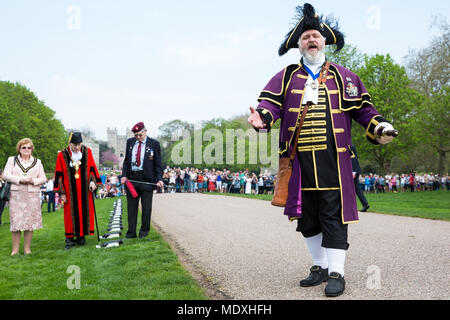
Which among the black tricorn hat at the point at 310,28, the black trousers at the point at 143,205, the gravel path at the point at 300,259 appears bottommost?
the gravel path at the point at 300,259

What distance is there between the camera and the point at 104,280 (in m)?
4.80

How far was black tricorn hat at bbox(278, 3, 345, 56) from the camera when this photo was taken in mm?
4488

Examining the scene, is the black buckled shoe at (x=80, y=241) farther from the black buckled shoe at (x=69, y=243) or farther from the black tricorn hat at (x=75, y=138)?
the black tricorn hat at (x=75, y=138)

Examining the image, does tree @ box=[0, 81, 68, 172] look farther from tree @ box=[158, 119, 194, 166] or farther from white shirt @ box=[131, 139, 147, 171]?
tree @ box=[158, 119, 194, 166]

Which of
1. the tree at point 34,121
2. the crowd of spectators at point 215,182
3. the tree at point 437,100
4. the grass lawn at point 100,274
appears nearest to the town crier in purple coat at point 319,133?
the grass lawn at point 100,274

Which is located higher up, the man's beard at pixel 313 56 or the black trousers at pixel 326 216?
the man's beard at pixel 313 56

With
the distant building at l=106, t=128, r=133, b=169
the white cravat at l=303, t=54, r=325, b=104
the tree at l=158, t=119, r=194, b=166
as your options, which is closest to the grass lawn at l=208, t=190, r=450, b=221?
the white cravat at l=303, t=54, r=325, b=104

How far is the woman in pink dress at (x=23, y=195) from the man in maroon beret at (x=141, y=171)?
1726 mm

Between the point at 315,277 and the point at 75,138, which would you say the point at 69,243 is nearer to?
the point at 75,138

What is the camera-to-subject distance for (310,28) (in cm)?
449

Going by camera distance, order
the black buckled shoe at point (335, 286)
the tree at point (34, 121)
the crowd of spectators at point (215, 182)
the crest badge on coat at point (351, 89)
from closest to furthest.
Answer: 1. the black buckled shoe at point (335, 286)
2. the crest badge on coat at point (351, 89)
3. the crowd of spectators at point (215, 182)
4. the tree at point (34, 121)

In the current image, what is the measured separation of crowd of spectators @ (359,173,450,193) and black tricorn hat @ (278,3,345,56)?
33.1m

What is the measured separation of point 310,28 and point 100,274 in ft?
12.3

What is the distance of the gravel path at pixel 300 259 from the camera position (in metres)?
4.14
